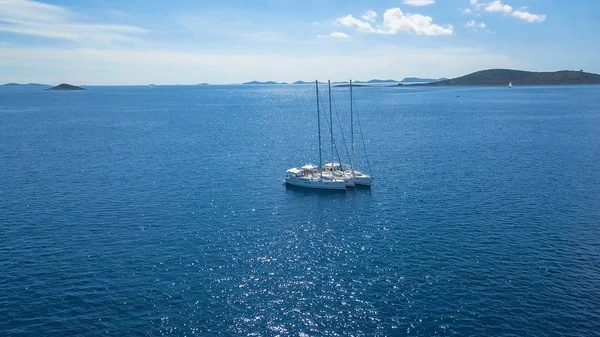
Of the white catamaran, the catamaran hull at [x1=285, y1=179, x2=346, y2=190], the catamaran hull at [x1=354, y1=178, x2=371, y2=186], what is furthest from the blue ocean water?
the white catamaran

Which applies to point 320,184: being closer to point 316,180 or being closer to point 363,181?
point 316,180

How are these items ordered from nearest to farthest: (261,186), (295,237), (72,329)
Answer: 1. (72,329)
2. (295,237)
3. (261,186)

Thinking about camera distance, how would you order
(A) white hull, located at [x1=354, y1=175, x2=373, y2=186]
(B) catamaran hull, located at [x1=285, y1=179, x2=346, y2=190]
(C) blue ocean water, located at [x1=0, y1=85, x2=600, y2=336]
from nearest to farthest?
(C) blue ocean water, located at [x1=0, y1=85, x2=600, y2=336] → (B) catamaran hull, located at [x1=285, y1=179, x2=346, y2=190] → (A) white hull, located at [x1=354, y1=175, x2=373, y2=186]

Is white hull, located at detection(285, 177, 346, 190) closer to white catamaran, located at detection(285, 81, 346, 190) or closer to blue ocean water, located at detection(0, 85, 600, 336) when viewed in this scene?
white catamaran, located at detection(285, 81, 346, 190)

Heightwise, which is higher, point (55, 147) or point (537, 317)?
point (55, 147)

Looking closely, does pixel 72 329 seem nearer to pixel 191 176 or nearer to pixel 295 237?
pixel 295 237

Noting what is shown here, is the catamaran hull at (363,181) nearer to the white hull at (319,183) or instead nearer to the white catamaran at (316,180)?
the white catamaran at (316,180)

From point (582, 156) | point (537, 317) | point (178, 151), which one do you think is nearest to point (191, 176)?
point (178, 151)

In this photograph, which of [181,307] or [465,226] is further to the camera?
[465,226]
